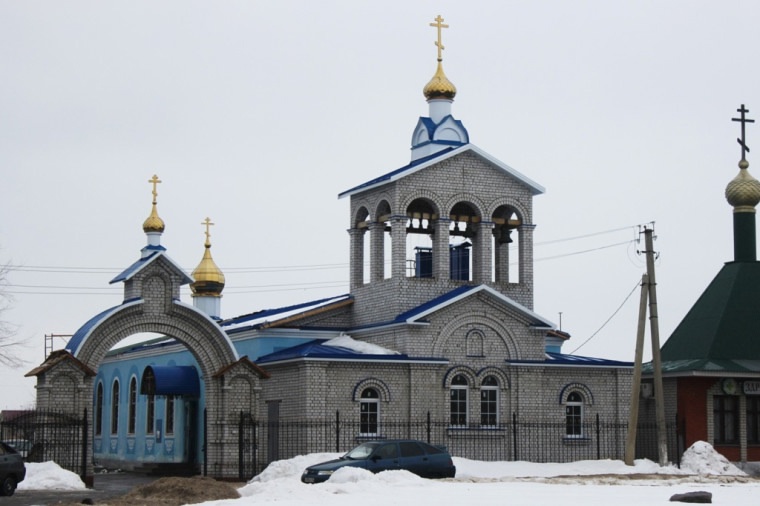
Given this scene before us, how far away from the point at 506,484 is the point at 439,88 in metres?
14.2

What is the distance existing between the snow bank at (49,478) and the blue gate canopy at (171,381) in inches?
356

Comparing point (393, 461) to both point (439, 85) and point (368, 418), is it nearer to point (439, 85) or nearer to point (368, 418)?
point (368, 418)

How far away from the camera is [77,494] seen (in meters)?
28.9

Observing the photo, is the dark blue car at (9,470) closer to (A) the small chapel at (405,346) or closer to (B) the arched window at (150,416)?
(A) the small chapel at (405,346)

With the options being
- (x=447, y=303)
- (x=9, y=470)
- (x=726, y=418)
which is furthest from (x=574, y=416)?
(x=9, y=470)

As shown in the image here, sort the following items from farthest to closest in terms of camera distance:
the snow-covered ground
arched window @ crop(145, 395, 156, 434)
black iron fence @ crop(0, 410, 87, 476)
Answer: arched window @ crop(145, 395, 156, 434)
black iron fence @ crop(0, 410, 87, 476)
the snow-covered ground

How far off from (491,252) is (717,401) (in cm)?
754

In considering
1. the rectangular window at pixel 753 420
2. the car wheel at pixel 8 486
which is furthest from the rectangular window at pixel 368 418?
the rectangular window at pixel 753 420

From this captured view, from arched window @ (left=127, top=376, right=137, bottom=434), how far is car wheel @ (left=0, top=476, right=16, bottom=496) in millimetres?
18229

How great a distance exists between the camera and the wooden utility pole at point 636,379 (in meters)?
33.8

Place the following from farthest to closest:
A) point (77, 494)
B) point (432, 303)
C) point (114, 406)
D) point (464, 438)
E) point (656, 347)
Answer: point (114, 406)
point (432, 303)
point (464, 438)
point (656, 347)
point (77, 494)

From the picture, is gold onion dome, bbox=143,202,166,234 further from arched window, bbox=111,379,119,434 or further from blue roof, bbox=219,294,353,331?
arched window, bbox=111,379,119,434

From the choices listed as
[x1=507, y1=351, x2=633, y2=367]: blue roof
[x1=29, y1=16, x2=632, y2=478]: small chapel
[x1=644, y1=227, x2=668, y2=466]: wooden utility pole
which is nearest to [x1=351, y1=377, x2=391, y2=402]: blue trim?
[x1=29, y1=16, x2=632, y2=478]: small chapel

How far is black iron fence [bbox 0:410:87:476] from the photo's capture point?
32031mm
